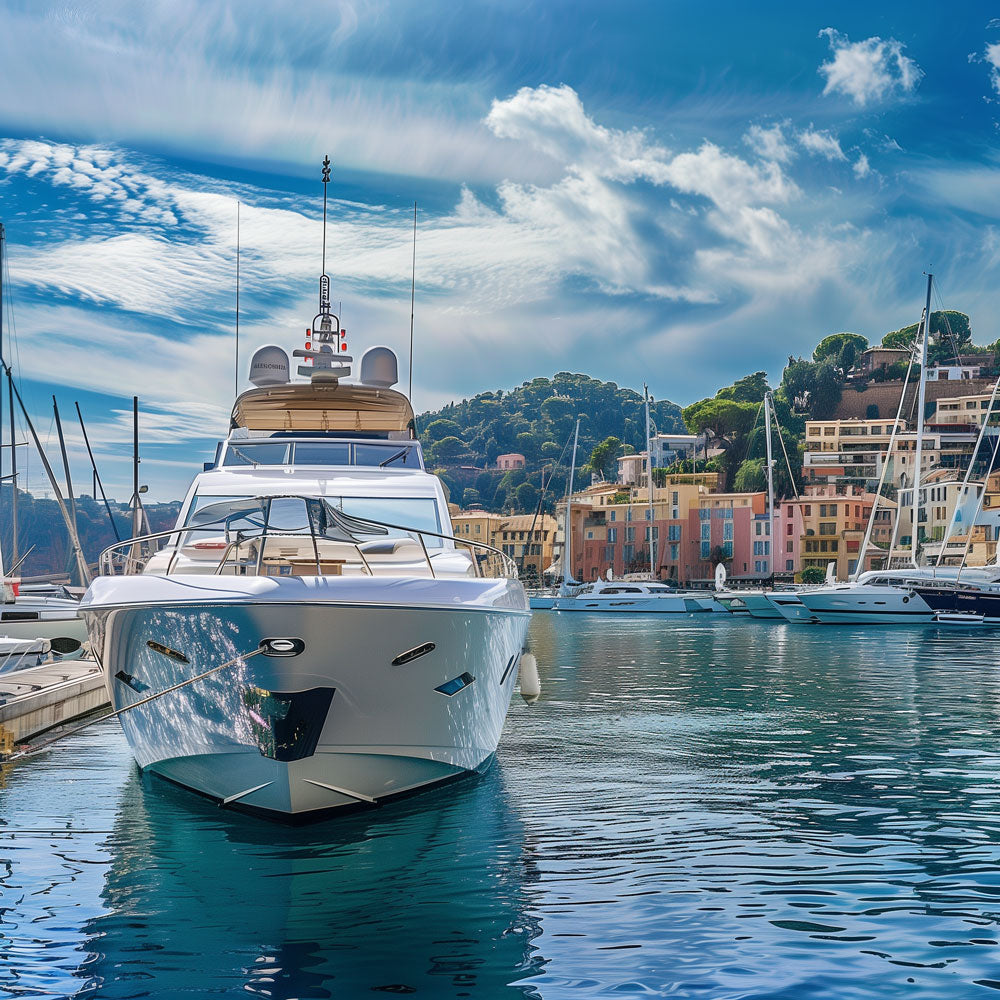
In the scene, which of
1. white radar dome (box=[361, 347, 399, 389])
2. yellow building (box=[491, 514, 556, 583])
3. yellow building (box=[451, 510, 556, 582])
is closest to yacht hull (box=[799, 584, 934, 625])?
white radar dome (box=[361, 347, 399, 389])

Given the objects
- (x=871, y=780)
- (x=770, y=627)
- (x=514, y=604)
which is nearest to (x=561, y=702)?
(x=871, y=780)

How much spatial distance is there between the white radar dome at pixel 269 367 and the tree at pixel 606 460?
119042 mm

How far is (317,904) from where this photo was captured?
260 inches

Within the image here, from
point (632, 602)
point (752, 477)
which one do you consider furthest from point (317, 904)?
point (752, 477)

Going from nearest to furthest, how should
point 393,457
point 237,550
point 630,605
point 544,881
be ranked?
1. point 544,881
2. point 237,550
3. point 393,457
4. point 630,605

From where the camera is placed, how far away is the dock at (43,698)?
12227 millimetres

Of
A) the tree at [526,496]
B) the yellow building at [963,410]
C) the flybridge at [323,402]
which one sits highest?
the yellow building at [963,410]

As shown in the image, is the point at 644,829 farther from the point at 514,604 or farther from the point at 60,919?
the point at 60,919

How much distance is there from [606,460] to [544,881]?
128 metres

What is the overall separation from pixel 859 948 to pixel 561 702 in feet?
40.9

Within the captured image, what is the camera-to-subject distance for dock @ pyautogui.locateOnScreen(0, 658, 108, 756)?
12.2 m

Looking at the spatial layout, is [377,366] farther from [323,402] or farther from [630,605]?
[630,605]

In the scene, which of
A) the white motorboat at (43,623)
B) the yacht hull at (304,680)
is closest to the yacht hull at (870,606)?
the white motorboat at (43,623)

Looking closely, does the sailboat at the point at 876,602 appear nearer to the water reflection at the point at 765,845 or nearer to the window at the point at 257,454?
the water reflection at the point at 765,845
